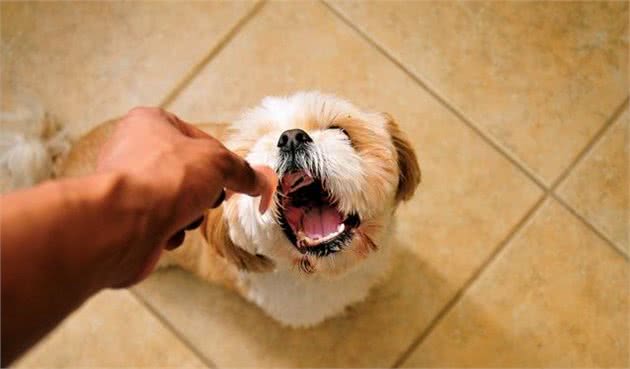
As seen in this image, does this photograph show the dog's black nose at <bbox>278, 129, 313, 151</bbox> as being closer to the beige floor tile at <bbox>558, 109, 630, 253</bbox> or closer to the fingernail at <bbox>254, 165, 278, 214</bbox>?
the fingernail at <bbox>254, 165, 278, 214</bbox>

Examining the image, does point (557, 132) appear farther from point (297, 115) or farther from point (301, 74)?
point (297, 115)

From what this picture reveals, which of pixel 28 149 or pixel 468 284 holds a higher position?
pixel 468 284

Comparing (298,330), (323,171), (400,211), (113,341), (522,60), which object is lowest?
(113,341)

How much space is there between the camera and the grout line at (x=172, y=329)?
1.31m

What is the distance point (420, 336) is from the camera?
51.0 inches

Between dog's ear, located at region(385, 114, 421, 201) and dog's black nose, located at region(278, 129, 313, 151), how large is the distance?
152 mm

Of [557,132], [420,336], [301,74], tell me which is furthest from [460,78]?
[420,336]

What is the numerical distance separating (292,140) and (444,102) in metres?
0.65

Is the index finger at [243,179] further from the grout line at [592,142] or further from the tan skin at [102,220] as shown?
the grout line at [592,142]

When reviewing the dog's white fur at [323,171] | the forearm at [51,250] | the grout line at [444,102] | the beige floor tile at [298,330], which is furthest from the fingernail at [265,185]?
the grout line at [444,102]

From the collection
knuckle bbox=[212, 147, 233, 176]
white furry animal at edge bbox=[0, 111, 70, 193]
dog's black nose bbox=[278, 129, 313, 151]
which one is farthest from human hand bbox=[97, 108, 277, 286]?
white furry animal at edge bbox=[0, 111, 70, 193]

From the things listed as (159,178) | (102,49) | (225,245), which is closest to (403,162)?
(225,245)

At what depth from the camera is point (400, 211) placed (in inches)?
52.7

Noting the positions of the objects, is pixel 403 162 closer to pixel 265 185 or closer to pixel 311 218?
pixel 311 218
